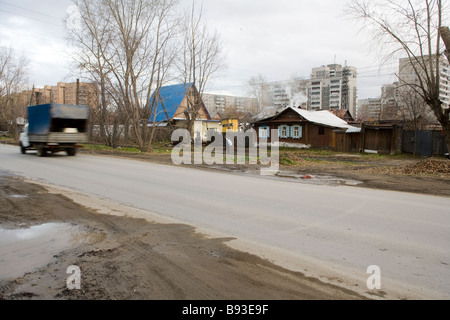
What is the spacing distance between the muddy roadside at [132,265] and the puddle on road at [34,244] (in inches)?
0.5

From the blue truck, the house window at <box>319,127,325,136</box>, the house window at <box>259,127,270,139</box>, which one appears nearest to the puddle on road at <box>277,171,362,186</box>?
the blue truck

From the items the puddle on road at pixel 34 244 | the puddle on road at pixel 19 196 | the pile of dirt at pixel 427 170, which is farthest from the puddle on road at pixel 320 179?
the puddle on road at pixel 19 196

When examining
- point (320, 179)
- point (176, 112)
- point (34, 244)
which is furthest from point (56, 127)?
point (176, 112)

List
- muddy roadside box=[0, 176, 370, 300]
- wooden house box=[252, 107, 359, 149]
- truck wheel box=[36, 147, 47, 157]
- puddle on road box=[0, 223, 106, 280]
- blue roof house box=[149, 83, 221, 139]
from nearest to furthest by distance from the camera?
muddy roadside box=[0, 176, 370, 300] < puddle on road box=[0, 223, 106, 280] < truck wheel box=[36, 147, 47, 157] < wooden house box=[252, 107, 359, 149] < blue roof house box=[149, 83, 221, 139]

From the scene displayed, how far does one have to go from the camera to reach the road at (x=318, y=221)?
4285 mm

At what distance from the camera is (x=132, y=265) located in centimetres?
434

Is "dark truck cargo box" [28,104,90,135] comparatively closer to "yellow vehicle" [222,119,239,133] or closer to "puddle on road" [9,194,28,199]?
"puddle on road" [9,194,28,199]

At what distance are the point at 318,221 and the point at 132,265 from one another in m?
3.83

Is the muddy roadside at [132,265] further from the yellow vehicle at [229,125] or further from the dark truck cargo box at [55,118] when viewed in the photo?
the yellow vehicle at [229,125]

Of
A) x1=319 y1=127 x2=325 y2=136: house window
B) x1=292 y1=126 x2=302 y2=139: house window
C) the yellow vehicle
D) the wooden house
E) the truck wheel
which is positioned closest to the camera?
the truck wheel

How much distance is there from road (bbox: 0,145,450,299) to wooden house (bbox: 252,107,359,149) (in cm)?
2746

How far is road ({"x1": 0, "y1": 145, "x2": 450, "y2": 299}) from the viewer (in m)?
4.29

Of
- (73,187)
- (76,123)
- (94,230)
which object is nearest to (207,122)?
(76,123)

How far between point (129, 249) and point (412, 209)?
21.8 ft
